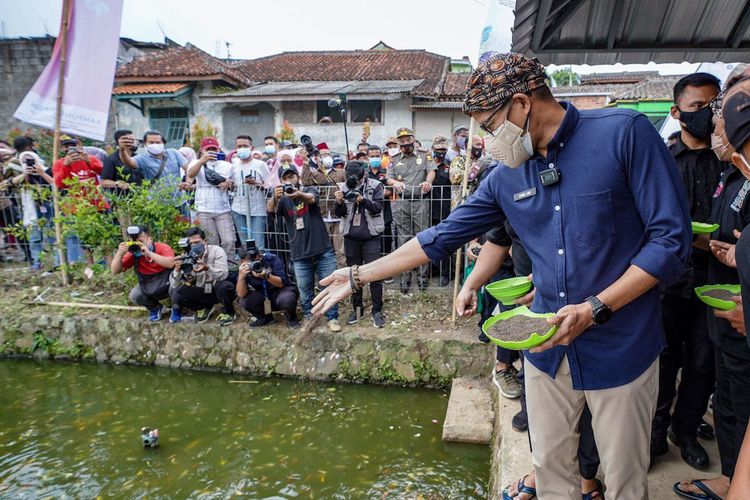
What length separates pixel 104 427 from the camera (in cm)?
434

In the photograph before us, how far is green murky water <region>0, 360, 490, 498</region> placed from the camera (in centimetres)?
347

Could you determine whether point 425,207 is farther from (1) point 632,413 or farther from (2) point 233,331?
(1) point 632,413

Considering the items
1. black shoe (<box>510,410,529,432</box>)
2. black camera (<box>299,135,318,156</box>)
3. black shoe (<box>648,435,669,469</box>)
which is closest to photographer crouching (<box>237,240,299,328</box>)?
black camera (<box>299,135,318,156</box>)

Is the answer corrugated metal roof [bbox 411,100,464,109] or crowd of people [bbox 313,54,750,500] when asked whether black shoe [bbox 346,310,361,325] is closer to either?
crowd of people [bbox 313,54,750,500]

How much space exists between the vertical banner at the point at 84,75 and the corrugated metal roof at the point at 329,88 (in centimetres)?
1054

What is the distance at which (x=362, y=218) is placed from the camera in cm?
531

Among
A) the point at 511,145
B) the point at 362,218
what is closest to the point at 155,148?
the point at 362,218

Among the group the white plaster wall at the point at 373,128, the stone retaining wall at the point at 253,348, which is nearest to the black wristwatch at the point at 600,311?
the stone retaining wall at the point at 253,348

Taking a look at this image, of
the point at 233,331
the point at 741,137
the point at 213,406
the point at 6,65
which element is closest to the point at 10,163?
the point at 233,331

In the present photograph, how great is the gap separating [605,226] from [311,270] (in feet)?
13.7

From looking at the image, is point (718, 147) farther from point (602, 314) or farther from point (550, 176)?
point (602, 314)

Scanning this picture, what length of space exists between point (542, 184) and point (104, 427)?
4.47 metres

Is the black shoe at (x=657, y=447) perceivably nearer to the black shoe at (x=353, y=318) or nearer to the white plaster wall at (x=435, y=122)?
the black shoe at (x=353, y=318)

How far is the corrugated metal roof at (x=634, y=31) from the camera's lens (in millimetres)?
3383
